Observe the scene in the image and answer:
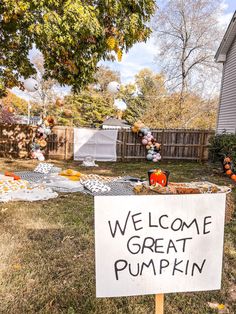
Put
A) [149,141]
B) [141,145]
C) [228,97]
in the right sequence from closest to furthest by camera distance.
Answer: [228,97], [149,141], [141,145]

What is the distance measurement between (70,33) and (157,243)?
14.3ft

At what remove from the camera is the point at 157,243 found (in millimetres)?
1271

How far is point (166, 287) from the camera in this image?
1281 millimetres

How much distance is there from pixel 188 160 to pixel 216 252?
1036 cm

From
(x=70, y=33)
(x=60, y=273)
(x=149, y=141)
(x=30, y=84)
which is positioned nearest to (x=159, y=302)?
(x=60, y=273)

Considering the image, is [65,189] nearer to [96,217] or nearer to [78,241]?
[78,241]

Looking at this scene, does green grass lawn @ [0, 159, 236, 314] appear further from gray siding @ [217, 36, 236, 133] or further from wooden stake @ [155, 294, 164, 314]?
gray siding @ [217, 36, 236, 133]

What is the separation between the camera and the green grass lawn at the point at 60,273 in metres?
1.89

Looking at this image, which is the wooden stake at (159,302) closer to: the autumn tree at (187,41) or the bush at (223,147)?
the bush at (223,147)

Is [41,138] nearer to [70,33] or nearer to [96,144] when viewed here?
[96,144]

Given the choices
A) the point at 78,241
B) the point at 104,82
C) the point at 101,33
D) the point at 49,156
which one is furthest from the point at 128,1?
the point at 104,82

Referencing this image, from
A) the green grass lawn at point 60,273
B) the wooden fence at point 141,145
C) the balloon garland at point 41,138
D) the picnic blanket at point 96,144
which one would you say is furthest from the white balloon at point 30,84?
the green grass lawn at point 60,273

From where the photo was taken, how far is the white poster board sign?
1.23 meters

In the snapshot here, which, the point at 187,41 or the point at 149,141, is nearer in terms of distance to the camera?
the point at 149,141
